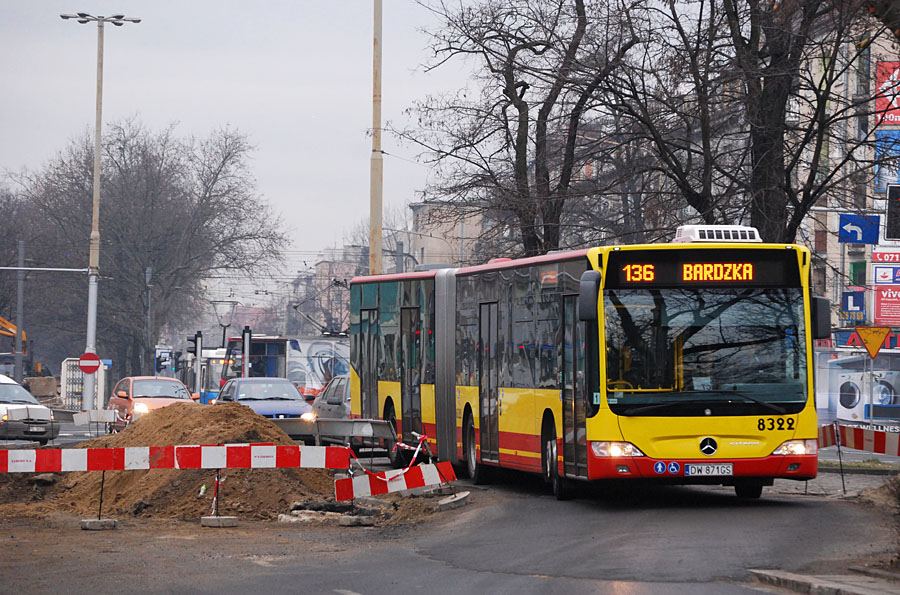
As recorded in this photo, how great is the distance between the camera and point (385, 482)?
691 inches

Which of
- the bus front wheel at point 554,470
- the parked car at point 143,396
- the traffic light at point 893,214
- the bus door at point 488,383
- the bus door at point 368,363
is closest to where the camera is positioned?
→ the bus front wheel at point 554,470

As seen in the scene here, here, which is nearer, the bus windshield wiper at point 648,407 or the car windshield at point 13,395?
the bus windshield wiper at point 648,407

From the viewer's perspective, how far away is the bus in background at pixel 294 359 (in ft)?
186

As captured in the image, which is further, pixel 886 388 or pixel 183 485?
pixel 886 388

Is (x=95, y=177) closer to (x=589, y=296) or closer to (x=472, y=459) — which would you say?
(x=472, y=459)

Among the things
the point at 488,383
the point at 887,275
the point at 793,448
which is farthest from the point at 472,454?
the point at 887,275

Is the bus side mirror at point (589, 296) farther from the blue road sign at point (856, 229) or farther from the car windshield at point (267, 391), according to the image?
the car windshield at point (267, 391)

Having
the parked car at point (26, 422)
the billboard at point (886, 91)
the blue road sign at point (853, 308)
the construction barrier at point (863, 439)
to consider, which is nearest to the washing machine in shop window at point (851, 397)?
the blue road sign at point (853, 308)

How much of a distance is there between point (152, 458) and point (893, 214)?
9.95 m

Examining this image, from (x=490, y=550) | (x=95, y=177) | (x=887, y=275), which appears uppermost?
(x=95, y=177)

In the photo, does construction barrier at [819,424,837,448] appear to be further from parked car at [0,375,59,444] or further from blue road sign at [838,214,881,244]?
parked car at [0,375,59,444]

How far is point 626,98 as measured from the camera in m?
24.2

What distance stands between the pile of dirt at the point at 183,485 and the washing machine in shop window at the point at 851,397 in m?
26.1

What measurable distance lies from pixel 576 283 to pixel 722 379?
2114mm
